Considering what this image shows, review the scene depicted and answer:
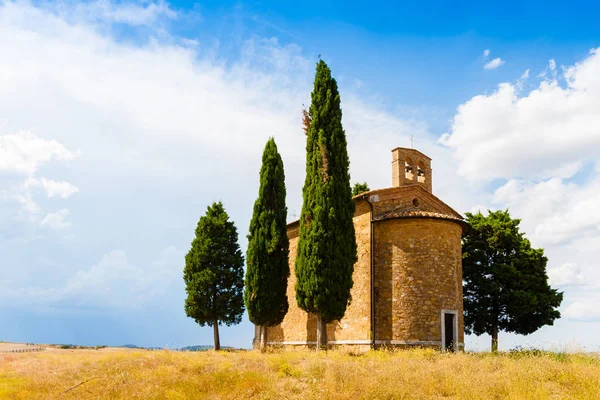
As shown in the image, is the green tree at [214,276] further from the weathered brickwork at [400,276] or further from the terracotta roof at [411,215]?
the terracotta roof at [411,215]

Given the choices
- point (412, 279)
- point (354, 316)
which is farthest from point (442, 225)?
point (354, 316)

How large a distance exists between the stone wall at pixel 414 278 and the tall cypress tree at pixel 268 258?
4.50 meters

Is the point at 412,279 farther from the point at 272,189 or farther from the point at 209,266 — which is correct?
the point at 209,266

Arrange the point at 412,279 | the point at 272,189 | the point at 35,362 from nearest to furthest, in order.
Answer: the point at 35,362
the point at 412,279
the point at 272,189

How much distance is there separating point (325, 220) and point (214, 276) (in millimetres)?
10215

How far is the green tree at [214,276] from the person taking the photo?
28.7 meters

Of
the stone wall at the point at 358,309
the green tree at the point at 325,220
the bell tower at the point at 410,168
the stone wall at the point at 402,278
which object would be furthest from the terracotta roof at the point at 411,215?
the bell tower at the point at 410,168

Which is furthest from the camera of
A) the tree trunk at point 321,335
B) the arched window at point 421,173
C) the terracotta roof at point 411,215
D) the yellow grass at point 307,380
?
the arched window at point 421,173

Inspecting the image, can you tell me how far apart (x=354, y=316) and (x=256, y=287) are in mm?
4602

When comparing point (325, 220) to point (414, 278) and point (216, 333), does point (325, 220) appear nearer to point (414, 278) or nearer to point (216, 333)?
point (414, 278)

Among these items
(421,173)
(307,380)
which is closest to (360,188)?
(421,173)

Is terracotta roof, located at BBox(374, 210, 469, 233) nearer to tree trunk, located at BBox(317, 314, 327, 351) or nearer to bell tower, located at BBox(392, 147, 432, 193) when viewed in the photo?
bell tower, located at BBox(392, 147, 432, 193)

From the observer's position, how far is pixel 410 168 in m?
26.3

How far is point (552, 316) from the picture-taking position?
28016 millimetres
